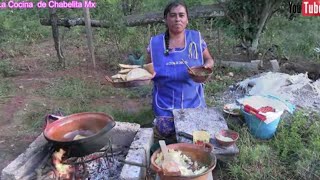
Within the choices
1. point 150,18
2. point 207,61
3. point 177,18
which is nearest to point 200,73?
point 207,61

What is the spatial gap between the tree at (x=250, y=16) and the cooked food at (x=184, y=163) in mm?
4054

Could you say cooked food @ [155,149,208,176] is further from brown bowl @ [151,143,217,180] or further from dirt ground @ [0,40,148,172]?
dirt ground @ [0,40,148,172]

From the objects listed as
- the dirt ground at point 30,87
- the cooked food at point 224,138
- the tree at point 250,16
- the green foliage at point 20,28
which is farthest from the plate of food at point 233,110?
the green foliage at point 20,28

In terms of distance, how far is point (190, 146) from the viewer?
2.84 m

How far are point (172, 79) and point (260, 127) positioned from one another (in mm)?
915

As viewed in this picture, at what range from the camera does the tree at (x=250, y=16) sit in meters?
6.25

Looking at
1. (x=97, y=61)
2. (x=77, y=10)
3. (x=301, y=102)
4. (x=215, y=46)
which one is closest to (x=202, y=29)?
(x=215, y=46)

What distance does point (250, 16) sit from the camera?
640cm

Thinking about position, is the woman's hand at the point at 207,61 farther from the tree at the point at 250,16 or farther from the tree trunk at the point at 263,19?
the tree trunk at the point at 263,19

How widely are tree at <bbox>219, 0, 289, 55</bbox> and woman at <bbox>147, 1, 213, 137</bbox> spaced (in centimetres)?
284

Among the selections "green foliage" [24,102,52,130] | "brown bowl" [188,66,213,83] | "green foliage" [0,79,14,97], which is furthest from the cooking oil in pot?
"green foliage" [0,79,14,97]

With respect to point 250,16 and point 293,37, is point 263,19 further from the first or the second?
point 293,37

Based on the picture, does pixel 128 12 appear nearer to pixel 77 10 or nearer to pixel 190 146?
pixel 77 10

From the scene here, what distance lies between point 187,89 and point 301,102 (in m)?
1.41
